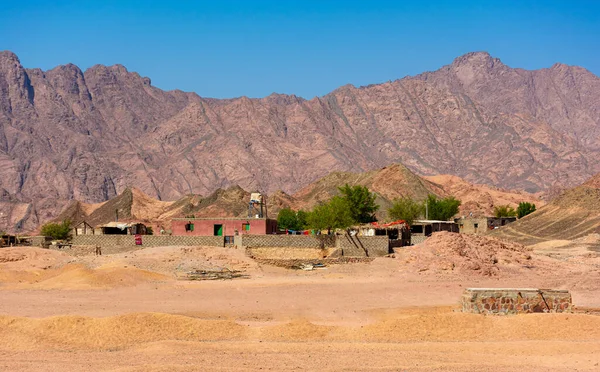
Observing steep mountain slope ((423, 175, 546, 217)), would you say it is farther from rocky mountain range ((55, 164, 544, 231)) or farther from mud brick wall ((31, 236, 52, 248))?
mud brick wall ((31, 236, 52, 248))

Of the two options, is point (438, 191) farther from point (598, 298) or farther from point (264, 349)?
point (264, 349)

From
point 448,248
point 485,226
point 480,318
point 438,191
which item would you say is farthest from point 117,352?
point 438,191

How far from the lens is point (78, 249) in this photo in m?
54.4

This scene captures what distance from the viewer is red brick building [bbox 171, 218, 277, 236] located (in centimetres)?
5756

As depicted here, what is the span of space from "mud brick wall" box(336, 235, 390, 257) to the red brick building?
8.64 metres

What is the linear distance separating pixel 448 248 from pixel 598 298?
12464 mm

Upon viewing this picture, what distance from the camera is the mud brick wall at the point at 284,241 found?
51.0 meters

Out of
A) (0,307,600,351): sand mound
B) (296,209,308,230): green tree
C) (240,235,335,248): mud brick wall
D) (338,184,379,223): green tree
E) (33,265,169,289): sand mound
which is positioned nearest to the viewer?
(0,307,600,351): sand mound

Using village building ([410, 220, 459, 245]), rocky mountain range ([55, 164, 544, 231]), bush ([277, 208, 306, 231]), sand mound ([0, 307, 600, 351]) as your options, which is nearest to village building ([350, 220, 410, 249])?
village building ([410, 220, 459, 245])

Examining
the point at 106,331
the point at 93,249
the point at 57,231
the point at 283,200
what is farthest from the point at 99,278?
the point at 283,200

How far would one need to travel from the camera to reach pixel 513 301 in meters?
26.4

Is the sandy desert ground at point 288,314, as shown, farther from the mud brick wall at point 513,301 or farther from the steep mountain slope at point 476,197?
the steep mountain slope at point 476,197

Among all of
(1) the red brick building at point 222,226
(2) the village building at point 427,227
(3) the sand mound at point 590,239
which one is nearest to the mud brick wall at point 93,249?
(1) the red brick building at point 222,226

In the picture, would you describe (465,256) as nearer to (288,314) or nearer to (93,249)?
(288,314)
